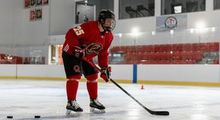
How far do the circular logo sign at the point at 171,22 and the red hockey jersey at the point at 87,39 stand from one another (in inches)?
572

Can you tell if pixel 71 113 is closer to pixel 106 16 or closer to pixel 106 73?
pixel 106 73

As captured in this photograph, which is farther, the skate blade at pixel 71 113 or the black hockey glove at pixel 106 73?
the black hockey glove at pixel 106 73

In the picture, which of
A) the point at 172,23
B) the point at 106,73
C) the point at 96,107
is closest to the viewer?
the point at 106,73

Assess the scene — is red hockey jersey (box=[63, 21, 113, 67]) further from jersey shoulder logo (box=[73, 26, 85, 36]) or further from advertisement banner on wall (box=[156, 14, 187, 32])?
advertisement banner on wall (box=[156, 14, 187, 32])

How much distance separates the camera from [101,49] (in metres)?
5.46

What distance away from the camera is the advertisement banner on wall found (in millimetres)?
19484

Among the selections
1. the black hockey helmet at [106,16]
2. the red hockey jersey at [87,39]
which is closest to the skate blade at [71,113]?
the red hockey jersey at [87,39]

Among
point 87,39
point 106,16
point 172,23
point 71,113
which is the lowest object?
point 71,113

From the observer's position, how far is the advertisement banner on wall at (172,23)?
767 inches

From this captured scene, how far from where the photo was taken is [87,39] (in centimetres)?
530

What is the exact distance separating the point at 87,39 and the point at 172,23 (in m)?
14.8

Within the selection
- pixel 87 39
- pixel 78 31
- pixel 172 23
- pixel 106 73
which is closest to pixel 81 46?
pixel 87 39

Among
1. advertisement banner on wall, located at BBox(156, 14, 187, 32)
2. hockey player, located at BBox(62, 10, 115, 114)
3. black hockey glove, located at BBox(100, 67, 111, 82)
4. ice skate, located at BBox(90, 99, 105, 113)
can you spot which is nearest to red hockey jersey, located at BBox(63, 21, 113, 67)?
hockey player, located at BBox(62, 10, 115, 114)

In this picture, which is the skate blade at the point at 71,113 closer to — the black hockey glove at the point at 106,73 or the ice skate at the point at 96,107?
the ice skate at the point at 96,107
